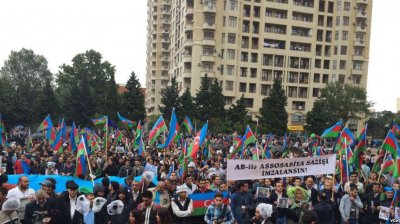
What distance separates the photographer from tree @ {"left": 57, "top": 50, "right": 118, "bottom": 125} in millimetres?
50500

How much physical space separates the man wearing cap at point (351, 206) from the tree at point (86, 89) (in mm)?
46087

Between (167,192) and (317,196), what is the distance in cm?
310

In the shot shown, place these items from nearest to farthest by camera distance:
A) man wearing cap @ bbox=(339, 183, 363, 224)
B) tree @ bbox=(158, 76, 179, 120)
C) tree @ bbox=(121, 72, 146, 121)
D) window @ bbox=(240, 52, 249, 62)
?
man wearing cap @ bbox=(339, 183, 363, 224), tree @ bbox=(121, 72, 146, 121), tree @ bbox=(158, 76, 179, 120), window @ bbox=(240, 52, 249, 62)

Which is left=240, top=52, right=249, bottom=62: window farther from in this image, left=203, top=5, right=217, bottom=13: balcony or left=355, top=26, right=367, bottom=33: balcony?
left=355, top=26, right=367, bottom=33: balcony

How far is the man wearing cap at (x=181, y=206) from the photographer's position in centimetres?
689

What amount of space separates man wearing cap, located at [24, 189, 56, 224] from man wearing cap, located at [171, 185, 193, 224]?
6.76 feet

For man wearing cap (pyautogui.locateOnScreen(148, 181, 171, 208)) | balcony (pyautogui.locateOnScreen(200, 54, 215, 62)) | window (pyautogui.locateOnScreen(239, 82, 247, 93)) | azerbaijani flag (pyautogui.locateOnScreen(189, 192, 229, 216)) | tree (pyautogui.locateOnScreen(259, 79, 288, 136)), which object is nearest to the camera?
man wearing cap (pyautogui.locateOnScreen(148, 181, 171, 208))

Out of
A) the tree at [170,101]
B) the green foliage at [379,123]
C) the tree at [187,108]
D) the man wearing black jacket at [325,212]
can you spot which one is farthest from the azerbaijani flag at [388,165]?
the green foliage at [379,123]

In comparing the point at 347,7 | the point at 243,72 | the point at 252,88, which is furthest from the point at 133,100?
the point at 347,7

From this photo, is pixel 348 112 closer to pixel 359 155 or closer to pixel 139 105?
pixel 139 105

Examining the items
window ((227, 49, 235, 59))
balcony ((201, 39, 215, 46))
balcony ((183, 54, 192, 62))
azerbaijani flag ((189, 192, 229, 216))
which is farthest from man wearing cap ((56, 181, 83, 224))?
window ((227, 49, 235, 59))

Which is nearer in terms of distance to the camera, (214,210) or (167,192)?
(214,210)

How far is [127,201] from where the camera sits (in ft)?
22.6

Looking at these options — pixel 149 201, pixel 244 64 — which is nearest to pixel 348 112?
pixel 244 64
